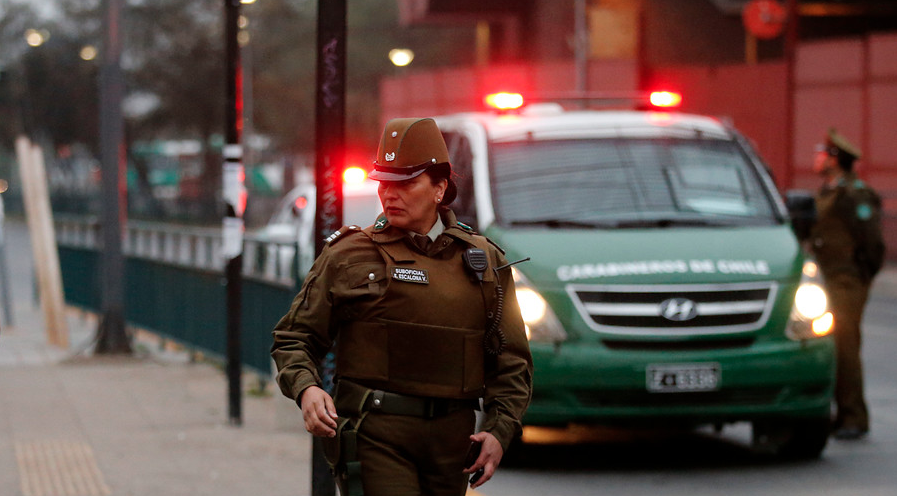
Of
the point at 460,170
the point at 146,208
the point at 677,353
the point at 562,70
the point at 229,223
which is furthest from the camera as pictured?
the point at 146,208

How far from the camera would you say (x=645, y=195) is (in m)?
8.48

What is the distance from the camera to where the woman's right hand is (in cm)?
375

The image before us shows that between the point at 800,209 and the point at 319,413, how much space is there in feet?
17.7

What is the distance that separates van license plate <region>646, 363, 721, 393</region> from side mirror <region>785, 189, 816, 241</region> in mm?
1462

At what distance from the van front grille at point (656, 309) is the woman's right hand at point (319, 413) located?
12.9 feet

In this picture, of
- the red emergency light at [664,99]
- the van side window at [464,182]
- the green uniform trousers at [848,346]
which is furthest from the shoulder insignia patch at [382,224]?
the red emergency light at [664,99]

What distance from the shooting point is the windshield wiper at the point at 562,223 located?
8156 millimetres

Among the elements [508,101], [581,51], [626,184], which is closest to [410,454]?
[626,184]

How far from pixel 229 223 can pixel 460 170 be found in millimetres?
1695

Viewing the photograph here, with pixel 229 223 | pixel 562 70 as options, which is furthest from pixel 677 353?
pixel 562 70

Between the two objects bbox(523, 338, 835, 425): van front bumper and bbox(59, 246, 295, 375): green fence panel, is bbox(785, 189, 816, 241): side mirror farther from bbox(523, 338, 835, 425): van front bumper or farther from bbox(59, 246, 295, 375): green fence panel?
bbox(59, 246, 295, 375): green fence panel

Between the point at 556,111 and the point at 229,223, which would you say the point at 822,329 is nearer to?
the point at 556,111

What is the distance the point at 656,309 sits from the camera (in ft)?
24.9

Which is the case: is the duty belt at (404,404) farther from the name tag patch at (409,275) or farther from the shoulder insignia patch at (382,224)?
the shoulder insignia patch at (382,224)
